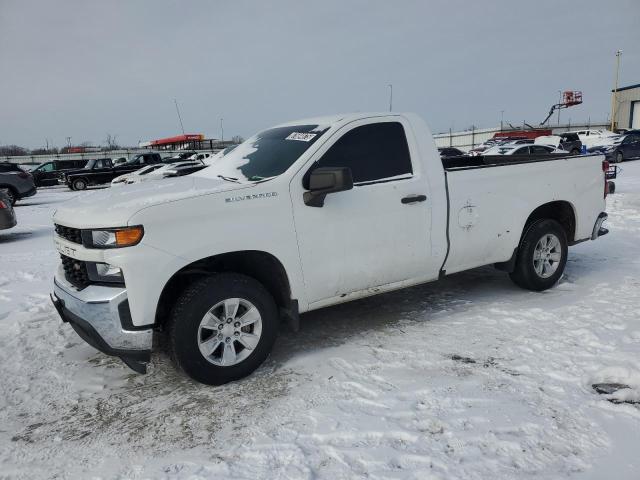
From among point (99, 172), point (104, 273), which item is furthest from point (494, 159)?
point (99, 172)

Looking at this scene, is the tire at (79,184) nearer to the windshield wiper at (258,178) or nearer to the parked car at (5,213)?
the parked car at (5,213)

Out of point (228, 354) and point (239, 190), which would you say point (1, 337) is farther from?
point (239, 190)

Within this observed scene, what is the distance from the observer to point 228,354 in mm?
3502

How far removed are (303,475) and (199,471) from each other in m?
0.56

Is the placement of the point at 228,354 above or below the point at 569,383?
above

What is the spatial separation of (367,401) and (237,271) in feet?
4.49

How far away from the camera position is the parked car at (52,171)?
27391 mm

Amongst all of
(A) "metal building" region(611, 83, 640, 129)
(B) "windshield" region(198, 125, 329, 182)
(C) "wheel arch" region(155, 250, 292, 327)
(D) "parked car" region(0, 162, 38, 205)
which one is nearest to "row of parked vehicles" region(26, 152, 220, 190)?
(D) "parked car" region(0, 162, 38, 205)

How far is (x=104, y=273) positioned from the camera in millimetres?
3209

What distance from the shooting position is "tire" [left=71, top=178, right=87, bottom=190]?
24672 mm

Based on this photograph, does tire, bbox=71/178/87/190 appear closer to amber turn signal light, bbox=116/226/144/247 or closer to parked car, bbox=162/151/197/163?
parked car, bbox=162/151/197/163

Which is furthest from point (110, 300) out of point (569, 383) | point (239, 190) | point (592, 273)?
point (592, 273)

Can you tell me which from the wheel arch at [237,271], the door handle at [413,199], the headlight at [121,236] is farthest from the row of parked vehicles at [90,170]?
the headlight at [121,236]

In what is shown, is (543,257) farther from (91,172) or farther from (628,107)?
(628,107)
